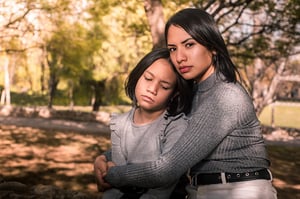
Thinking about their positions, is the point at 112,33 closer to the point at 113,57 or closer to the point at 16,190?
the point at 113,57

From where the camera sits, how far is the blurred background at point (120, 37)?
11383 mm

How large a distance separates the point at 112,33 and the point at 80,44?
5102 millimetres

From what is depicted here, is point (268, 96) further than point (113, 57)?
No

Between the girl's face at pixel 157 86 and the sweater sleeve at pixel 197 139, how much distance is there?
0.22 m

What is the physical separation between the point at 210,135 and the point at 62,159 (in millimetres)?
8027

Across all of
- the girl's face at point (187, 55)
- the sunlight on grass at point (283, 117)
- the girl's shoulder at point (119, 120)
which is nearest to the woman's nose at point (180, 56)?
the girl's face at point (187, 55)

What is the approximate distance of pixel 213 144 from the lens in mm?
1637

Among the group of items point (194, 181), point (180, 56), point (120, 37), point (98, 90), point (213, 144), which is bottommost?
point (98, 90)

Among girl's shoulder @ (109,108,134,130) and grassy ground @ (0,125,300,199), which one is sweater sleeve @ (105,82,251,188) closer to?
girl's shoulder @ (109,108,134,130)

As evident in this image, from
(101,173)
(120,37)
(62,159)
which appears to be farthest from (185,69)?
(120,37)

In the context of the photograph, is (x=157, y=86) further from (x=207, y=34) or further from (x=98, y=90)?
(x=98, y=90)

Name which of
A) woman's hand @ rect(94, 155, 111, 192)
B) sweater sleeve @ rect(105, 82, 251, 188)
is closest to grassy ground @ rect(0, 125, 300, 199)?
woman's hand @ rect(94, 155, 111, 192)

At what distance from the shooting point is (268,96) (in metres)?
16.9

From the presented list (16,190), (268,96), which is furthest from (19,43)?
(16,190)
